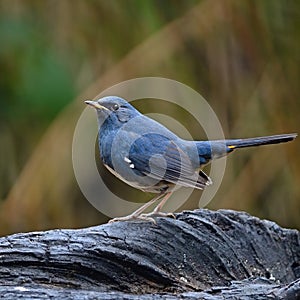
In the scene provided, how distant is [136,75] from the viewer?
4.14m

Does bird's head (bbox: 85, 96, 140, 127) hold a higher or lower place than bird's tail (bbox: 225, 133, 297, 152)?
higher

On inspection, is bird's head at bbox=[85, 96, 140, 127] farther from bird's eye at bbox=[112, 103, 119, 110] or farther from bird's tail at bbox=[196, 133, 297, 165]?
bird's tail at bbox=[196, 133, 297, 165]

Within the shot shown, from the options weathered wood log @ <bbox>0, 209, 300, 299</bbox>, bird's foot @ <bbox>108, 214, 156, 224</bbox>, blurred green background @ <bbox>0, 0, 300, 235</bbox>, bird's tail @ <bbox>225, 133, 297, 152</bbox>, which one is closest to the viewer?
weathered wood log @ <bbox>0, 209, 300, 299</bbox>

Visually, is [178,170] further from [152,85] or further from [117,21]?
[117,21]

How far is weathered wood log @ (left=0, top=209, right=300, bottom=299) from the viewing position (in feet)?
6.35

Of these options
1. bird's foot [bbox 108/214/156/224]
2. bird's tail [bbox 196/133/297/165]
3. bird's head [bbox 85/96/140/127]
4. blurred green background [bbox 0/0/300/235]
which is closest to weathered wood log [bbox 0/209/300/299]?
bird's foot [bbox 108/214/156/224]

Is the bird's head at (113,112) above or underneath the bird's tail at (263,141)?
above

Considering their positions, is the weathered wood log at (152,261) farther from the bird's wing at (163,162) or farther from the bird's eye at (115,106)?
the bird's eye at (115,106)

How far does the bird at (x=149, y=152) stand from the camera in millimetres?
2420

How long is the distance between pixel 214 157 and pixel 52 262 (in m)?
0.75

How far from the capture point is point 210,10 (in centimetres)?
425

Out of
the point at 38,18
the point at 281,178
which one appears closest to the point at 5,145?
the point at 38,18

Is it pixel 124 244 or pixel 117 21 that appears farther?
pixel 117 21

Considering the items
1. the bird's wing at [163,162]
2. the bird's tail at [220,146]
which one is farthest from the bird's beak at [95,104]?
the bird's tail at [220,146]
